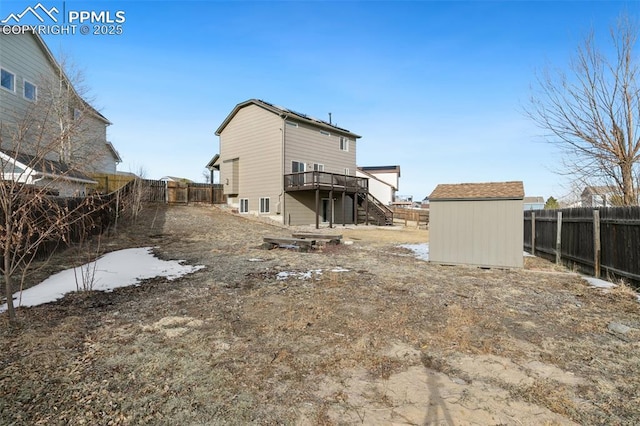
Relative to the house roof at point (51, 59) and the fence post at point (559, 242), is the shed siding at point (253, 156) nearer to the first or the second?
the house roof at point (51, 59)

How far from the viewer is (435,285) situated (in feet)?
21.8

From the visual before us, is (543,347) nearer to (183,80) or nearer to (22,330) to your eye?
(22,330)

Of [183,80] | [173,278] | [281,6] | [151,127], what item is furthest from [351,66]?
[173,278]

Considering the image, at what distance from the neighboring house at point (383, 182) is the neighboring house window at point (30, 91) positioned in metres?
30.1

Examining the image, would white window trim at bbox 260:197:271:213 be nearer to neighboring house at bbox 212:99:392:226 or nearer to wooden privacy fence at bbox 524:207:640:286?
neighboring house at bbox 212:99:392:226

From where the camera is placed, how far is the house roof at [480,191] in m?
8.48

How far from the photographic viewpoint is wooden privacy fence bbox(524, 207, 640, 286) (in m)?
6.19

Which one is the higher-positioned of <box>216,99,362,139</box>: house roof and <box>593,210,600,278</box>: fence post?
<box>216,99,362,139</box>: house roof

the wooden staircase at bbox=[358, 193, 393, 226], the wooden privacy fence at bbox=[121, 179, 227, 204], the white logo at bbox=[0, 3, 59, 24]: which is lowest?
the wooden staircase at bbox=[358, 193, 393, 226]

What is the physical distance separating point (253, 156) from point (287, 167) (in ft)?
10.9

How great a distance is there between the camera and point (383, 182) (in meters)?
43.0

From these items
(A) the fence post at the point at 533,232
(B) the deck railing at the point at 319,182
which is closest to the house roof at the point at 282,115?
(B) the deck railing at the point at 319,182

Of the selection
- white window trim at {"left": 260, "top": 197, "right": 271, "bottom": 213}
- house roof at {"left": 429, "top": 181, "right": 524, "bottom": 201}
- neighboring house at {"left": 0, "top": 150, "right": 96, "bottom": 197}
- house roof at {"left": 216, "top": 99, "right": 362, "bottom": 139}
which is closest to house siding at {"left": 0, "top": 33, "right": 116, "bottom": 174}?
neighboring house at {"left": 0, "top": 150, "right": 96, "bottom": 197}

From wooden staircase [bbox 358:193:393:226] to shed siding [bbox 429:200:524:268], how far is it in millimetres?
14052
